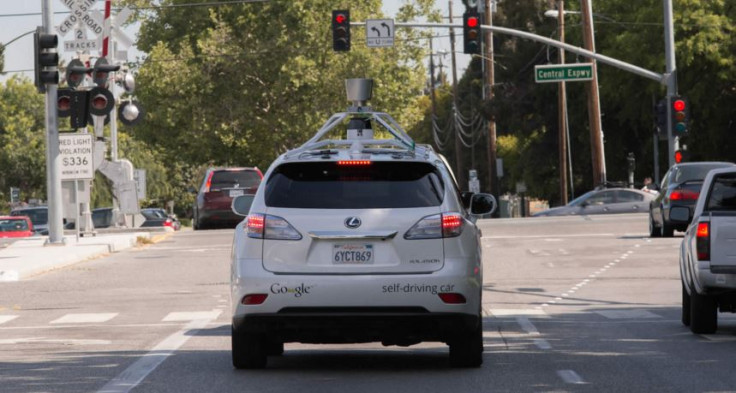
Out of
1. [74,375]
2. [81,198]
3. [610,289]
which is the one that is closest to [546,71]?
[81,198]

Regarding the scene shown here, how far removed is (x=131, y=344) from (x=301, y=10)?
59.2 m

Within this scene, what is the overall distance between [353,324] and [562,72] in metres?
31.9

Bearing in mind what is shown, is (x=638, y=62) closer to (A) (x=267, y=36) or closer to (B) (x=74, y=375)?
(A) (x=267, y=36)

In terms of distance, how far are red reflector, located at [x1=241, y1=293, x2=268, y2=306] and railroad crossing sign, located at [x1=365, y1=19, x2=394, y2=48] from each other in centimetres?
3399

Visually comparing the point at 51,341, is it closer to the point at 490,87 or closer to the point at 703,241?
the point at 703,241

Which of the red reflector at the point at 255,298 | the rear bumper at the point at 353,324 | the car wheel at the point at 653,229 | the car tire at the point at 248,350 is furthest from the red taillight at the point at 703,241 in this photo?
the car wheel at the point at 653,229

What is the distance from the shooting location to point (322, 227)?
11.7m

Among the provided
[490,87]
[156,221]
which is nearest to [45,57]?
[156,221]

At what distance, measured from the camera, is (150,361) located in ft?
43.6

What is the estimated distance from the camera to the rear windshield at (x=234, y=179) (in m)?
43.1

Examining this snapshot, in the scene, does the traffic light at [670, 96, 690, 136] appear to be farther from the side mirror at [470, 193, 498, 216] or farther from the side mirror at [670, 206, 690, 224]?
the side mirror at [470, 193, 498, 216]

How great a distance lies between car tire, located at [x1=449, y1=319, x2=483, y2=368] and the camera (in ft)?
40.7

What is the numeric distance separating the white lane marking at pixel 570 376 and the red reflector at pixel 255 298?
2264mm

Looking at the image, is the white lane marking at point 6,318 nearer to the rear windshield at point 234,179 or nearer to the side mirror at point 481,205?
the side mirror at point 481,205
